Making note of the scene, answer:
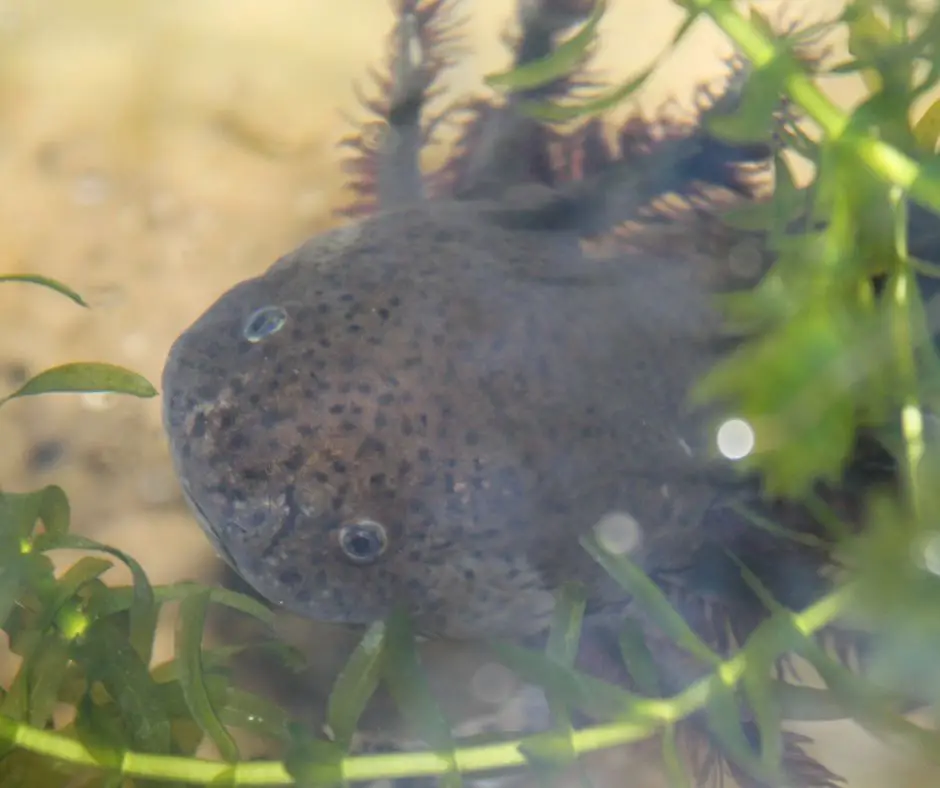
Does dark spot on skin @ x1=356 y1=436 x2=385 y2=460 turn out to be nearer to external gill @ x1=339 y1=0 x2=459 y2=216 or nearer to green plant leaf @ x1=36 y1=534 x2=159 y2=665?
green plant leaf @ x1=36 y1=534 x2=159 y2=665

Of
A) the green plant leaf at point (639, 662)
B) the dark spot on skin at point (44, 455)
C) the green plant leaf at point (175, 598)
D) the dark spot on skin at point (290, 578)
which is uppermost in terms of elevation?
the green plant leaf at point (639, 662)

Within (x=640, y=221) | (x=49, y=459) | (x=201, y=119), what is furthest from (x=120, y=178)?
(x=640, y=221)

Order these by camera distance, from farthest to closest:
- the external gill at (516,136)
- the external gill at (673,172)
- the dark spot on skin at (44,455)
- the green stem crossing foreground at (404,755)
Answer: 1. the dark spot on skin at (44,455)
2. the external gill at (516,136)
3. the external gill at (673,172)
4. the green stem crossing foreground at (404,755)

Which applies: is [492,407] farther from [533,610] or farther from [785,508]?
[785,508]

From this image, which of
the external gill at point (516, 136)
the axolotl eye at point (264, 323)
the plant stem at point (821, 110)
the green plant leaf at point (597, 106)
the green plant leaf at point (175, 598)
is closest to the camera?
the plant stem at point (821, 110)

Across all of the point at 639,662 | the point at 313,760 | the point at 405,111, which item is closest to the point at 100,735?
the point at 313,760

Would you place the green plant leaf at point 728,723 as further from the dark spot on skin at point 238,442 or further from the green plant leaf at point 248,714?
the dark spot on skin at point 238,442

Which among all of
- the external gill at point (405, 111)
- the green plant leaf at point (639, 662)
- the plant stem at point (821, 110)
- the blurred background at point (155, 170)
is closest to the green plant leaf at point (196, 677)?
the green plant leaf at point (639, 662)
